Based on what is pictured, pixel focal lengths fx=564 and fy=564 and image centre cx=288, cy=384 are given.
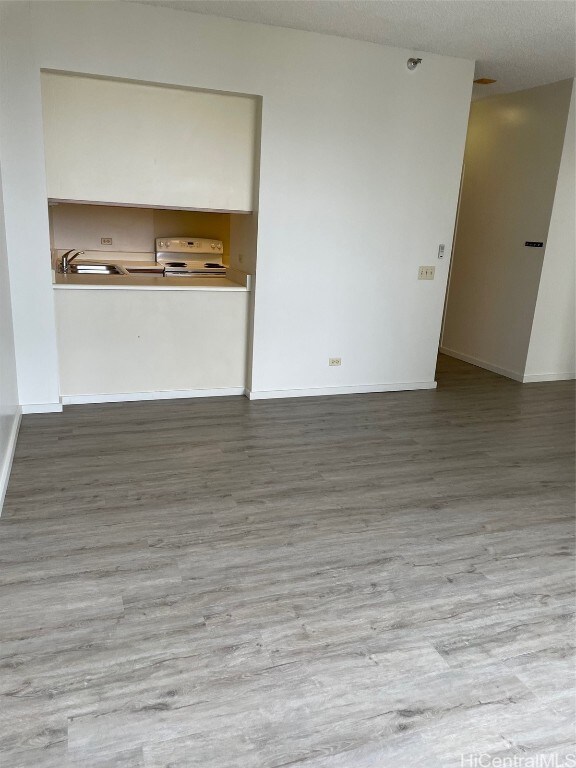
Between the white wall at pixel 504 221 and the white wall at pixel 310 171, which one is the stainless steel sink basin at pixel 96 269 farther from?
the white wall at pixel 504 221

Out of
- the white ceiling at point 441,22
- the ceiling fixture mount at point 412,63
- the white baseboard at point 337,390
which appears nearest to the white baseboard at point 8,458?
the white baseboard at point 337,390

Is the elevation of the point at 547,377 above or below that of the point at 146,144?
below

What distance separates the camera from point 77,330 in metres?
4.18

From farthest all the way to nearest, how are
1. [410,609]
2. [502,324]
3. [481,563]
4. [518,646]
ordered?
[502,324]
[481,563]
[410,609]
[518,646]

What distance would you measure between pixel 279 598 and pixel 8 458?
6.17ft

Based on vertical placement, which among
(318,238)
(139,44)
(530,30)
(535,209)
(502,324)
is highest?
(530,30)

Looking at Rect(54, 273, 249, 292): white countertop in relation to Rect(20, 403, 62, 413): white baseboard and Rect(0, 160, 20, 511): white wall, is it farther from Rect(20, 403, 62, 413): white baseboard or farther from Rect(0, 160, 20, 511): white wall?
Rect(20, 403, 62, 413): white baseboard

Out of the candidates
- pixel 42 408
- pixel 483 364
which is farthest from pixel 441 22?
pixel 42 408

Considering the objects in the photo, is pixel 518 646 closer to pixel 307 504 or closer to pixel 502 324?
pixel 307 504

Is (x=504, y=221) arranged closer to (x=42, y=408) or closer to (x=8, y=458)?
(x=42, y=408)

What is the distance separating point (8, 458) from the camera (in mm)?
3219

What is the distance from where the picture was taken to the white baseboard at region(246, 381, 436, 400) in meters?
4.72

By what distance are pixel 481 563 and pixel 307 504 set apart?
923 millimetres

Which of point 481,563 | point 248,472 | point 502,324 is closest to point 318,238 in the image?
point 248,472
